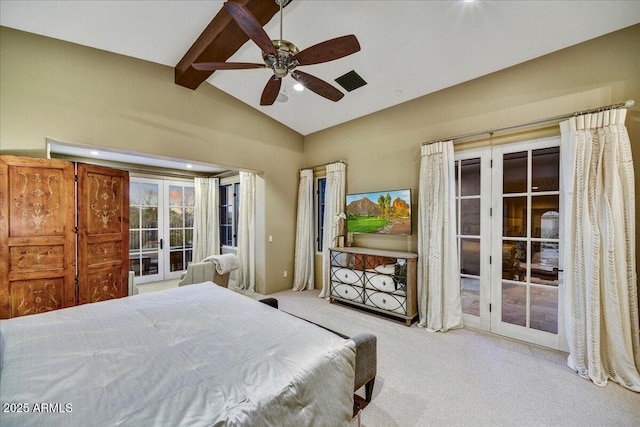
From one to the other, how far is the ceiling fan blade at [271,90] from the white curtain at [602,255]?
116 inches

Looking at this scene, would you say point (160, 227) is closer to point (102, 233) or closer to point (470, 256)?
point (102, 233)

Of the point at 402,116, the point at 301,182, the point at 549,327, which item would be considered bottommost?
the point at 549,327

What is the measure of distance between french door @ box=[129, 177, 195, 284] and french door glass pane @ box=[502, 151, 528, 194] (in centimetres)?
641

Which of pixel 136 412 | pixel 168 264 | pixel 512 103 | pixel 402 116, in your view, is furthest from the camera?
pixel 168 264

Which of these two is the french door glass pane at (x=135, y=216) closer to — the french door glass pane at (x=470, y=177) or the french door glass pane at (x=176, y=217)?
the french door glass pane at (x=176, y=217)

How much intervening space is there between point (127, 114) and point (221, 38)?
1628 millimetres

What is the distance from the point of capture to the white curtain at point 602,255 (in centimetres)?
230

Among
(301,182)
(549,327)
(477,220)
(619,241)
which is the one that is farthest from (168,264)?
(619,241)

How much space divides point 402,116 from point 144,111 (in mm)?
3639

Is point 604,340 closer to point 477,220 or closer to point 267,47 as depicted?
point 477,220

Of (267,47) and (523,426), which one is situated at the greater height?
(267,47)

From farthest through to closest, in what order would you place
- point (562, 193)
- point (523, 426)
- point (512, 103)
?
point (512, 103) < point (562, 193) < point (523, 426)

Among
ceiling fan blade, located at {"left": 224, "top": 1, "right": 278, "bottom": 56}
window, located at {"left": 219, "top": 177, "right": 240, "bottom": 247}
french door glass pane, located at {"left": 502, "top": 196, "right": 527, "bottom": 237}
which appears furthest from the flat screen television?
window, located at {"left": 219, "top": 177, "right": 240, "bottom": 247}

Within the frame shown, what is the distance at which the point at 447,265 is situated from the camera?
11.0 ft
